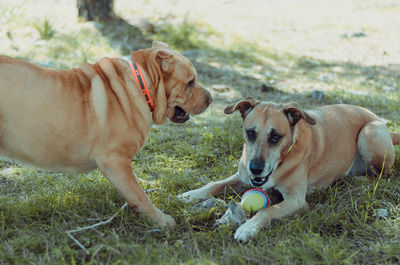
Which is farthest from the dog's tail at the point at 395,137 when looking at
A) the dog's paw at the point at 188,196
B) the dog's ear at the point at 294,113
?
the dog's paw at the point at 188,196

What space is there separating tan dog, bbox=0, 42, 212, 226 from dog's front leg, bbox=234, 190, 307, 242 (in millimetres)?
668

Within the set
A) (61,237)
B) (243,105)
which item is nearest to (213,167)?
(243,105)

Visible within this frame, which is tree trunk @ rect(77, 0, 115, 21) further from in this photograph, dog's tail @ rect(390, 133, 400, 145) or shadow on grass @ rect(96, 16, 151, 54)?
dog's tail @ rect(390, 133, 400, 145)

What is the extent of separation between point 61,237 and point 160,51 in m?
1.90

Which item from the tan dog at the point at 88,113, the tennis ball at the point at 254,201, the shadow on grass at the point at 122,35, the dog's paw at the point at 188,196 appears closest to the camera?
the tan dog at the point at 88,113

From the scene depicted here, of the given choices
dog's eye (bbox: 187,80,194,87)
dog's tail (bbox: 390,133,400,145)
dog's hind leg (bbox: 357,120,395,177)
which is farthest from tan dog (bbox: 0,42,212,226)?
dog's tail (bbox: 390,133,400,145)

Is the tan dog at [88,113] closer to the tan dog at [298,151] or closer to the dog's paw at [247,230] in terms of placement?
the dog's paw at [247,230]

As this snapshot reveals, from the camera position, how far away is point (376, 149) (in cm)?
480

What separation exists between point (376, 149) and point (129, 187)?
2.94 meters

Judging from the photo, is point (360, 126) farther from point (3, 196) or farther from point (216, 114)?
point (3, 196)

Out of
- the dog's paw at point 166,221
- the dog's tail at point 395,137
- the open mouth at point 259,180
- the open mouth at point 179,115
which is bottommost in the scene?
the dog's paw at point 166,221

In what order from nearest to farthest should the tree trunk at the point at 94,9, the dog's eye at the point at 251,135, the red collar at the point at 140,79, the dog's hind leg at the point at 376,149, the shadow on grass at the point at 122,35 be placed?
the red collar at the point at 140,79
the dog's eye at the point at 251,135
the dog's hind leg at the point at 376,149
the shadow on grass at the point at 122,35
the tree trunk at the point at 94,9

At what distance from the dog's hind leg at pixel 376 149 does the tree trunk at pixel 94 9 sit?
311 inches

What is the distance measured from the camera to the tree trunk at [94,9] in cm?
1051
